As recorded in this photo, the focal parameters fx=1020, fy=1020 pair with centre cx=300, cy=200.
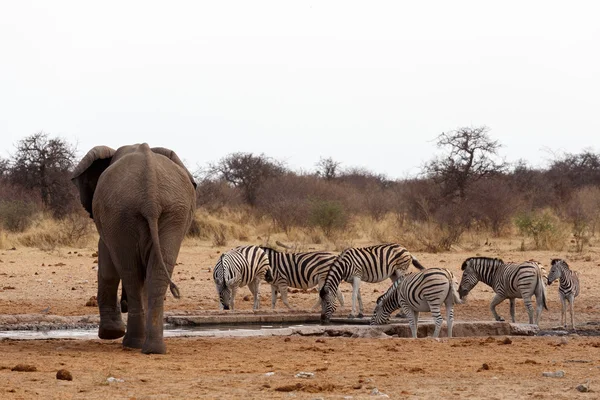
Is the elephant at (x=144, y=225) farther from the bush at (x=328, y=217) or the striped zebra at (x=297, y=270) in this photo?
the bush at (x=328, y=217)

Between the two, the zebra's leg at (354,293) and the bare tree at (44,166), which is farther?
the bare tree at (44,166)

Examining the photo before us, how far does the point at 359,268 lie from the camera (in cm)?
1566

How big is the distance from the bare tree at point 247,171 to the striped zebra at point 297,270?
2978 cm

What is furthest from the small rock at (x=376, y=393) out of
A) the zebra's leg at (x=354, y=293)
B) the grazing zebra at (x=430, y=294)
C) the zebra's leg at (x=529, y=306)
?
the zebra's leg at (x=354, y=293)

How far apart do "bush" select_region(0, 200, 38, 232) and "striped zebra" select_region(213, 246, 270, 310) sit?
15890 millimetres

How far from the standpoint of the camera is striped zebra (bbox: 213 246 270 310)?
1528 cm

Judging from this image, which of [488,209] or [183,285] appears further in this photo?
[488,209]

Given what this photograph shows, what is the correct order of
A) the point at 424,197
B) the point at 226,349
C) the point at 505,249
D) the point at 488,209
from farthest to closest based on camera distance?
the point at 424,197 < the point at 488,209 < the point at 505,249 < the point at 226,349

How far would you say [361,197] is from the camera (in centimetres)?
4438

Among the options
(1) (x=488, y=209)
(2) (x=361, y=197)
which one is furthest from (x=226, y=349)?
(2) (x=361, y=197)

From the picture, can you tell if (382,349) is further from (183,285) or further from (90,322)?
(183,285)

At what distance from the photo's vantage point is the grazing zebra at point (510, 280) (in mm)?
14188

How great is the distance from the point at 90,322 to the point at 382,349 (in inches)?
190

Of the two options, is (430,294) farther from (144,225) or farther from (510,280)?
(144,225)
